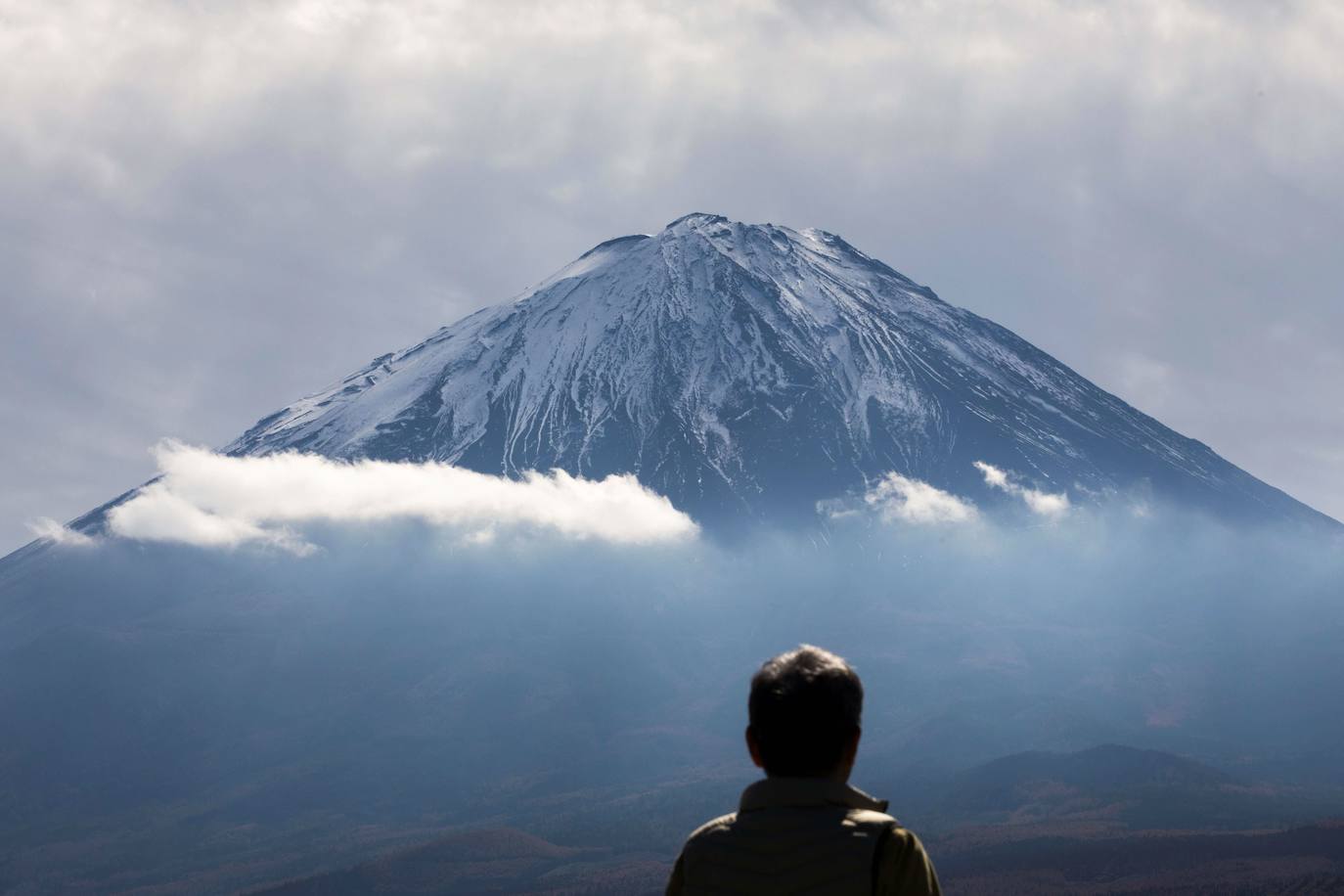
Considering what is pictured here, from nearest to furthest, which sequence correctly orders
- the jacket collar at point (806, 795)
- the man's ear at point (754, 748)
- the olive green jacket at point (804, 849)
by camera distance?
the olive green jacket at point (804, 849)
the jacket collar at point (806, 795)
the man's ear at point (754, 748)

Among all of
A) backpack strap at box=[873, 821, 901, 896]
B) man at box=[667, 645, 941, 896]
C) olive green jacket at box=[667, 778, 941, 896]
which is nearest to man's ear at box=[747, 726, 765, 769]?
man at box=[667, 645, 941, 896]

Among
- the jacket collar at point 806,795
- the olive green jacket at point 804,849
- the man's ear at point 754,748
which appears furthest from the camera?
the man's ear at point 754,748

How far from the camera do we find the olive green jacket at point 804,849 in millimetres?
3785

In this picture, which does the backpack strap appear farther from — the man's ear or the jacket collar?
the man's ear

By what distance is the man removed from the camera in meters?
3.81

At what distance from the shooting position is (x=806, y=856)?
388 cm

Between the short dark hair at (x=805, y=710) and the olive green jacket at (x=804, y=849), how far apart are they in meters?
0.07

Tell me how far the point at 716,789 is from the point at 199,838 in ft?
195

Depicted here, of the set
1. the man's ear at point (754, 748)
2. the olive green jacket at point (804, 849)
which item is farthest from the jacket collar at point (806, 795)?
the man's ear at point (754, 748)

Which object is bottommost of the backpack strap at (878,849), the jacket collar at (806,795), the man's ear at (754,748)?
the backpack strap at (878,849)

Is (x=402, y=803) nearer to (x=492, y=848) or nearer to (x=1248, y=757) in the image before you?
(x=492, y=848)

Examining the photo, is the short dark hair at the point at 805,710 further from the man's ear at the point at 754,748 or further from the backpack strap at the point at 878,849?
the backpack strap at the point at 878,849

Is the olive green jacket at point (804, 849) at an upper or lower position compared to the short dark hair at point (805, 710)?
lower

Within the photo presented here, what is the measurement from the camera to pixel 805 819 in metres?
3.94
